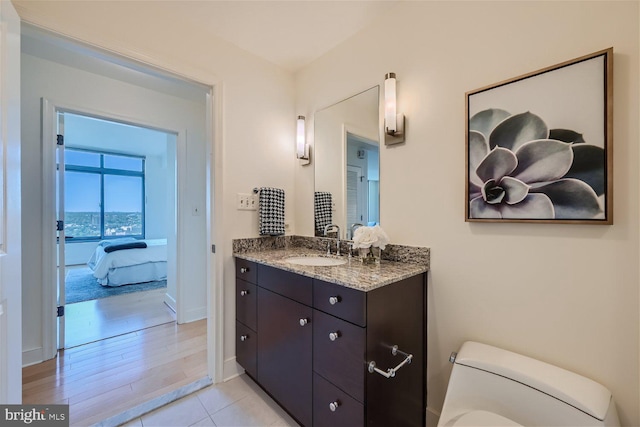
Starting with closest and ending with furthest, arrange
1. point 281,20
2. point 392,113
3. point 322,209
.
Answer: point 392,113, point 281,20, point 322,209

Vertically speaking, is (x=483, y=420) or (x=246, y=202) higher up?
(x=246, y=202)

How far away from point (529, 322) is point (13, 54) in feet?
8.06

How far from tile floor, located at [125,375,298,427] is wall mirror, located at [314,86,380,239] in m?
1.17

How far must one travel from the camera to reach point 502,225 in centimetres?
121

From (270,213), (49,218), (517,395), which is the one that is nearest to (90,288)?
(49,218)

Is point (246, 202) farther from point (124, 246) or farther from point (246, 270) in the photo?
point (124, 246)

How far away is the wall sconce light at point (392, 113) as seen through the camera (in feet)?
5.05

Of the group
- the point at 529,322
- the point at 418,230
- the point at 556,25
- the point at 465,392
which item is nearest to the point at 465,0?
the point at 556,25

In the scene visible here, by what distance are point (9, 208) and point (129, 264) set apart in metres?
3.55

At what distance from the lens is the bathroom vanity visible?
1088mm

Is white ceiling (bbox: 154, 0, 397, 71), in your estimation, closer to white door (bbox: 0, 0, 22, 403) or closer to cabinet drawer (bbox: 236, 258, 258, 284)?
white door (bbox: 0, 0, 22, 403)

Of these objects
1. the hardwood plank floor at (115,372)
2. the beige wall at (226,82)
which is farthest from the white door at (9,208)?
the hardwood plank floor at (115,372)

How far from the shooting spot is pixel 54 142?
2141mm

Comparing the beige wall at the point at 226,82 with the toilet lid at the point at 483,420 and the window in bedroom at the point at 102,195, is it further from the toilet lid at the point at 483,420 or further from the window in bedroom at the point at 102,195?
the window in bedroom at the point at 102,195
